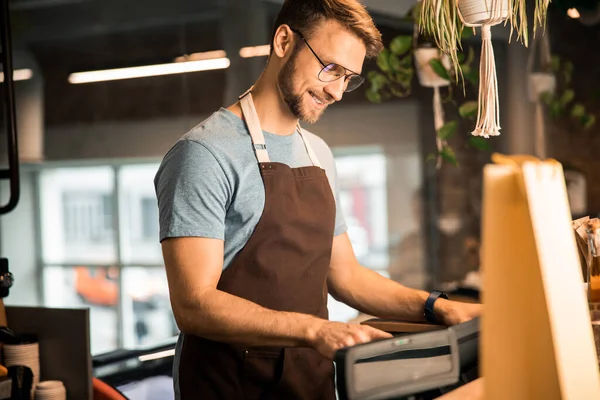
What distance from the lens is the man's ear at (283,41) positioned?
6.26 feet

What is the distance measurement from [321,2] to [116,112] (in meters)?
3.04

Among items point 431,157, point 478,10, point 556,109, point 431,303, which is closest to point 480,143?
point 431,157

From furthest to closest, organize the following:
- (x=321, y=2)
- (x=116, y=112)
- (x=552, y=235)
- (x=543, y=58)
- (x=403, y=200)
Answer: (x=116, y=112)
(x=403, y=200)
(x=543, y=58)
(x=321, y=2)
(x=552, y=235)

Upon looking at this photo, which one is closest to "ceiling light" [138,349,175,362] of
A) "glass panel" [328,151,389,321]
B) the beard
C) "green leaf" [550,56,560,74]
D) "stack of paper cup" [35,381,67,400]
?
"stack of paper cup" [35,381,67,400]

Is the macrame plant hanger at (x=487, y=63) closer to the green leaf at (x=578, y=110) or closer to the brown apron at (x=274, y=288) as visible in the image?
the brown apron at (x=274, y=288)

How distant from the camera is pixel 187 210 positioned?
1.67 metres

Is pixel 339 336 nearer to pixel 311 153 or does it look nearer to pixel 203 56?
pixel 311 153

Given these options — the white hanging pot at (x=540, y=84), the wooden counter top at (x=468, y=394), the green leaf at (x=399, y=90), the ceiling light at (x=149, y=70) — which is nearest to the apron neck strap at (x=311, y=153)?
the wooden counter top at (x=468, y=394)

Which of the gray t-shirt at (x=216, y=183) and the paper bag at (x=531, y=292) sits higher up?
the gray t-shirt at (x=216, y=183)

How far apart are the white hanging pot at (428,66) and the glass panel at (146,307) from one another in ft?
6.68

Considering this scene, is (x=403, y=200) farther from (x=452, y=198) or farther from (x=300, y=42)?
(x=300, y=42)

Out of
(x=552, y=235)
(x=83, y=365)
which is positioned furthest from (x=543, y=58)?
(x=552, y=235)

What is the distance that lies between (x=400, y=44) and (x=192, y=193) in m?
2.01

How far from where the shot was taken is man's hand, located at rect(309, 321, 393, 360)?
1.21 metres
